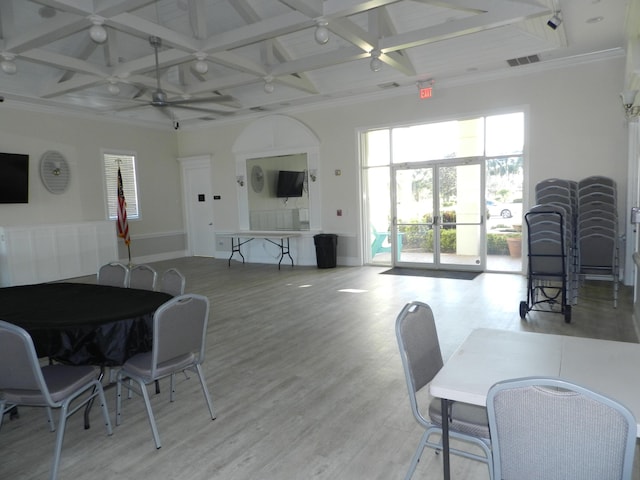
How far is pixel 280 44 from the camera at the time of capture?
7559 mm

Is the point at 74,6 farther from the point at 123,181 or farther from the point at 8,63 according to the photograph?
the point at 123,181

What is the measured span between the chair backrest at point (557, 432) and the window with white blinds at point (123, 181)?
32.9 feet

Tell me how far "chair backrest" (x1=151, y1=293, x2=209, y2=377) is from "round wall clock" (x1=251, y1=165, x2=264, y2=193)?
7731 millimetres

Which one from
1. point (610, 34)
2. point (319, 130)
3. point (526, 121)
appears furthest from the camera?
point (319, 130)

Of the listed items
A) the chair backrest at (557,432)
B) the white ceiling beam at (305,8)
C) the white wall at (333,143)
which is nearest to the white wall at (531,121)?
the white wall at (333,143)

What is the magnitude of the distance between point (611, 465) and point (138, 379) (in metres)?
2.47

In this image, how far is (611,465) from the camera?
1.31 m

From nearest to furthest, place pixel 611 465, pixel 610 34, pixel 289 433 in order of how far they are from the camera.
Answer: pixel 611 465 → pixel 289 433 → pixel 610 34

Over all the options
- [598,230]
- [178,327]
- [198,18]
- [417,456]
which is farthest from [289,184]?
[417,456]

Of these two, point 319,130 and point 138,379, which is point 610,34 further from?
point 138,379

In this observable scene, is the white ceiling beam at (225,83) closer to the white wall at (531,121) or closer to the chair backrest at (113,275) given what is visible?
the white wall at (531,121)

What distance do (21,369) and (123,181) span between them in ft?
28.4

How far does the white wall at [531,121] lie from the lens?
265 inches

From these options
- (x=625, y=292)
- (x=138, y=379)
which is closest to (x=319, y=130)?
(x=625, y=292)
